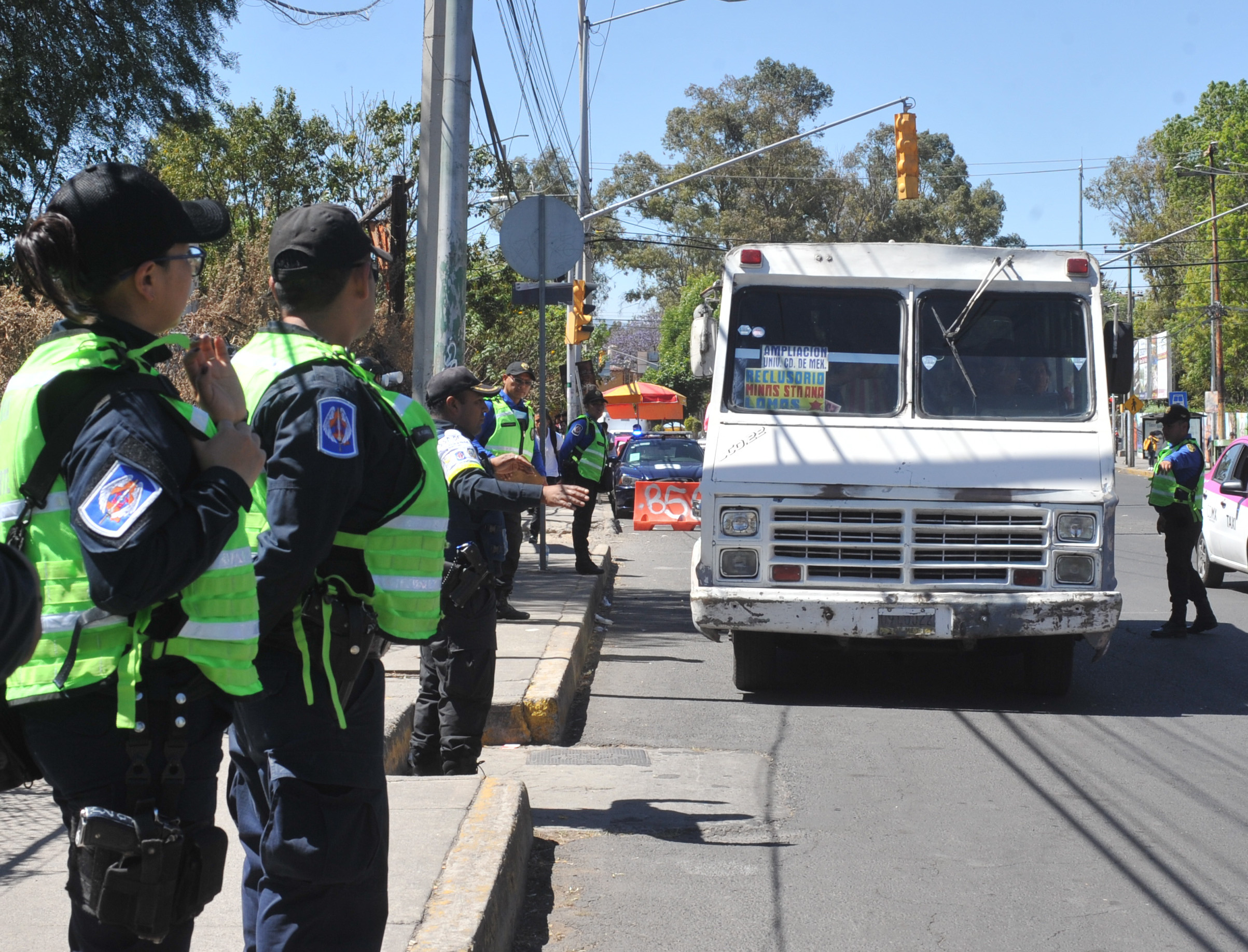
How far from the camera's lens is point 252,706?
2652 millimetres

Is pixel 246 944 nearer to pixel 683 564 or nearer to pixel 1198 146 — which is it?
pixel 683 564

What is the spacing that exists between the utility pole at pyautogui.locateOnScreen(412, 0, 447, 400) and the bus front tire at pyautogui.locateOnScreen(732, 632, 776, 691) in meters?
2.53

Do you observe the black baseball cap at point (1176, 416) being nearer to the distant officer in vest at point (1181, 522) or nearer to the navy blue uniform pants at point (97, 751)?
the distant officer in vest at point (1181, 522)

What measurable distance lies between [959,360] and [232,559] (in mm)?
6279

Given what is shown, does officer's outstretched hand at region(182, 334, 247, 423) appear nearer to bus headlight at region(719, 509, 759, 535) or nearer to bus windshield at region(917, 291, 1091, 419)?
bus headlight at region(719, 509, 759, 535)

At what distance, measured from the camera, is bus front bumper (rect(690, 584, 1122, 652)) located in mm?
7191

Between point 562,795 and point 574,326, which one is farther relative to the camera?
point 574,326

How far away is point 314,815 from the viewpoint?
8.46 ft

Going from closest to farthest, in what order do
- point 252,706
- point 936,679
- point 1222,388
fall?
point 252,706, point 936,679, point 1222,388

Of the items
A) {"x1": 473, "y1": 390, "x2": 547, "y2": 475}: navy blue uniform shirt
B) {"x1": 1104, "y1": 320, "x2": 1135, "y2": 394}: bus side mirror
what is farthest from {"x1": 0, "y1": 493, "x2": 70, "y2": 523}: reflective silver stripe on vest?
{"x1": 1104, "y1": 320, "x2": 1135, "y2": 394}: bus side mirror

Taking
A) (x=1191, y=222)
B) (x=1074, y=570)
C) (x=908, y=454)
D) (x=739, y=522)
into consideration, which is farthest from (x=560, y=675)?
(x=1191, y=222)

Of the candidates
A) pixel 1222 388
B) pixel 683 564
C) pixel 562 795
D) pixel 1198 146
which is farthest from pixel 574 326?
pixel 1198 146

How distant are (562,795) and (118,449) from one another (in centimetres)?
401

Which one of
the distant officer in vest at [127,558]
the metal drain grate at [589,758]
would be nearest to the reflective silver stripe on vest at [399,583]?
the distant officer in vest at [127,558]
